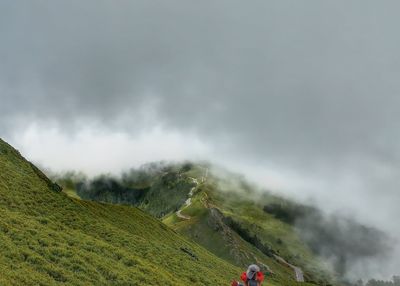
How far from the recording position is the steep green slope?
3291cm

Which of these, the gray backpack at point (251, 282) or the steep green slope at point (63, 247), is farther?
the steep green slope at point (63, 247)

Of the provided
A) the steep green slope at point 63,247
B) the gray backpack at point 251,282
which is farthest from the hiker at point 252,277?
the steep green slope at point 63,247

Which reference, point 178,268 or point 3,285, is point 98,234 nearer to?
point 178,268

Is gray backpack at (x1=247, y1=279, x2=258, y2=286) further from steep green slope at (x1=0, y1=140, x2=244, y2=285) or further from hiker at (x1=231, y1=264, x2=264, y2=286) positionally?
steep green slope at (x1=0, y1=140, x2=244, y2=285)

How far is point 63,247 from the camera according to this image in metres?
38.7

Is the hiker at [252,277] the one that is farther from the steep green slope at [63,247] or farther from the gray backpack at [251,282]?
the steep green slope at [63,247]

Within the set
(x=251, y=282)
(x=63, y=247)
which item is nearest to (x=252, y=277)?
A: (x=251, y=282)

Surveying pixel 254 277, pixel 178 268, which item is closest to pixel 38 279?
pixel 254 277

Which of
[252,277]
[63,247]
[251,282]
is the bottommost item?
[63,247]

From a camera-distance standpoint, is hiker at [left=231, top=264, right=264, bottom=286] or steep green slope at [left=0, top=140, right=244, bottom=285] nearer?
hiker at [left=231, top=264, right=264, bottom=286]

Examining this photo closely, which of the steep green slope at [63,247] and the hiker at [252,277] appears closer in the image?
the hiker at [252,277]

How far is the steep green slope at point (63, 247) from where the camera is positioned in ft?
108

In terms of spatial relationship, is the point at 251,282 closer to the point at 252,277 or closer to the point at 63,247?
the point at 252,277

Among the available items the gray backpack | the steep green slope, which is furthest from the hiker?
the steep green slope
